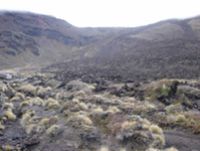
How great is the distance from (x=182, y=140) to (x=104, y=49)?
10178 centimetres

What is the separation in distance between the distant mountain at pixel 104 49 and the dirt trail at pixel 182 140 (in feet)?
119

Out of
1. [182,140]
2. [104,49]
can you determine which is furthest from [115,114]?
[104,49]

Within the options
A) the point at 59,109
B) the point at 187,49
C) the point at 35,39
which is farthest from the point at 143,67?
the point at 35,39

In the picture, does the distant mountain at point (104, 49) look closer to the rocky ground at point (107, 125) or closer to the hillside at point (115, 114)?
the hillside at point (115, 114)

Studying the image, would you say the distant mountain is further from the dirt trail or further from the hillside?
the dirt trail

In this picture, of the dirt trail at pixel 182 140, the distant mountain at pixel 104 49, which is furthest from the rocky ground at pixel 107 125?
the distant mountain at pixel 104 49

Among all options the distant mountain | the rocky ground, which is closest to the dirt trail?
the rocky ground

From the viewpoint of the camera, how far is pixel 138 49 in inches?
4038

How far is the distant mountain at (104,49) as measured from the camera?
242 feet

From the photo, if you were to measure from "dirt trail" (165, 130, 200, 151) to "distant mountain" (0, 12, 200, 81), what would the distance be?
36169 millimetres

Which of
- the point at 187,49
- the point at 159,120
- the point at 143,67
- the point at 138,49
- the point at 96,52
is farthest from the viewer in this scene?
the point at 96,52

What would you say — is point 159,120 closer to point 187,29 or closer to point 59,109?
point 59,109

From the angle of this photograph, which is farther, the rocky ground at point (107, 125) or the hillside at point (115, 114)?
the hillside at point (115, 114)

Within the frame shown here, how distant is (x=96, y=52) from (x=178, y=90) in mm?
85944
